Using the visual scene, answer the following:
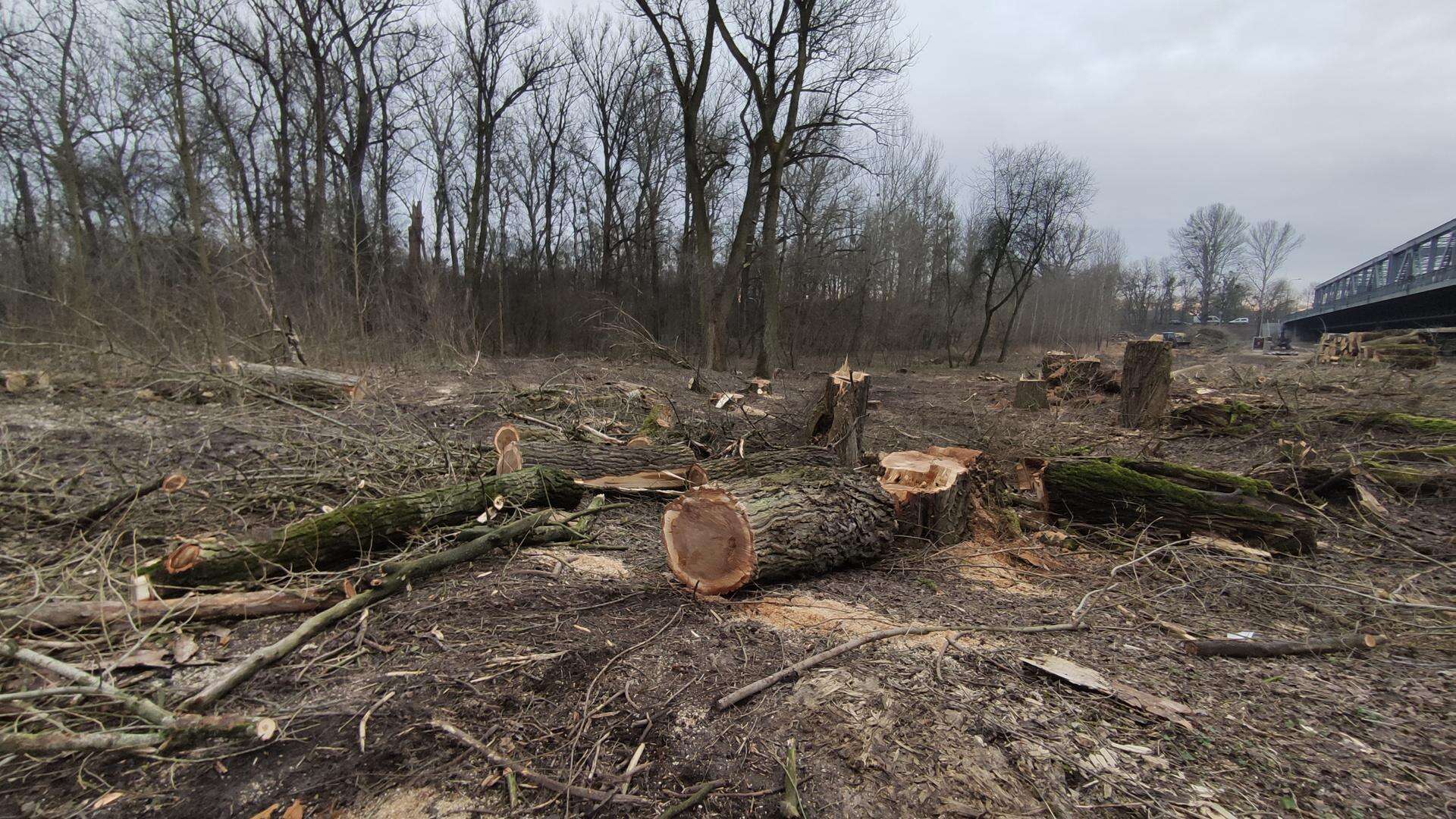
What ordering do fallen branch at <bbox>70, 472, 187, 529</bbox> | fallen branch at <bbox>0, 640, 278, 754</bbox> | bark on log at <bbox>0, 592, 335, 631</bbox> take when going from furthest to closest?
fallen branch at <bbox>70, 472, 187, 529</bbox> → bark on log at <bbox>0, 592, 335, 631</bbox> → fallen branch at <bbox>0, 640, 278, 754</bbox>

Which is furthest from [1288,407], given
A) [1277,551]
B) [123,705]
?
[123,705]

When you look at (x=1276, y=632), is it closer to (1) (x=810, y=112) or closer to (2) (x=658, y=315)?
(1) (x=810, y=112)

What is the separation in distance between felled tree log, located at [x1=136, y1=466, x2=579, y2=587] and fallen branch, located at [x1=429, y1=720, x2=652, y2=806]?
71.5 inches

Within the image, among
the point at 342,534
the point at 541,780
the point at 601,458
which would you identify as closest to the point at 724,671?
the point at 541,780

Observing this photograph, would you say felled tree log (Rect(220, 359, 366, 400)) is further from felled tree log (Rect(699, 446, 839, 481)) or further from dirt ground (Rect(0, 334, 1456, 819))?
felled tree log (Rect(699, 446, 839, 481))

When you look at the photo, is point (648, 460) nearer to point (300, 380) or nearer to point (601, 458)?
point (601, 458)

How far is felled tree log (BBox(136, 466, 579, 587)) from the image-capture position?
2893 millimetres

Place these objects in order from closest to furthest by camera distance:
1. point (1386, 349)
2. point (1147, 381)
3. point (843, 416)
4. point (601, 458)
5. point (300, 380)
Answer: point (601, 458) < point (843, 416) < point (300, 380) < point (1147, 381) < point (1386, 349)

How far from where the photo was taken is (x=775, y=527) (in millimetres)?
3330

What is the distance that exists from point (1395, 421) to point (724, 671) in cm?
800

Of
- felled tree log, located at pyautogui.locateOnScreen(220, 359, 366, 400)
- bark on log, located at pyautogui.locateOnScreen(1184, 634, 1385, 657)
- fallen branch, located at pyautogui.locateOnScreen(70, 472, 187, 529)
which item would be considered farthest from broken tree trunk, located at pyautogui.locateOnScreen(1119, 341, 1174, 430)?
felled tree log, located at pyautogui.locateOnScreen(220, 359, 366, 400)

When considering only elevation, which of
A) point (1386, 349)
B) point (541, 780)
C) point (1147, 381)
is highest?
point (1386, 349)

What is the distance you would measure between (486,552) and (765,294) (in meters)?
13.4

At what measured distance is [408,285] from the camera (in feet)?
58.7
